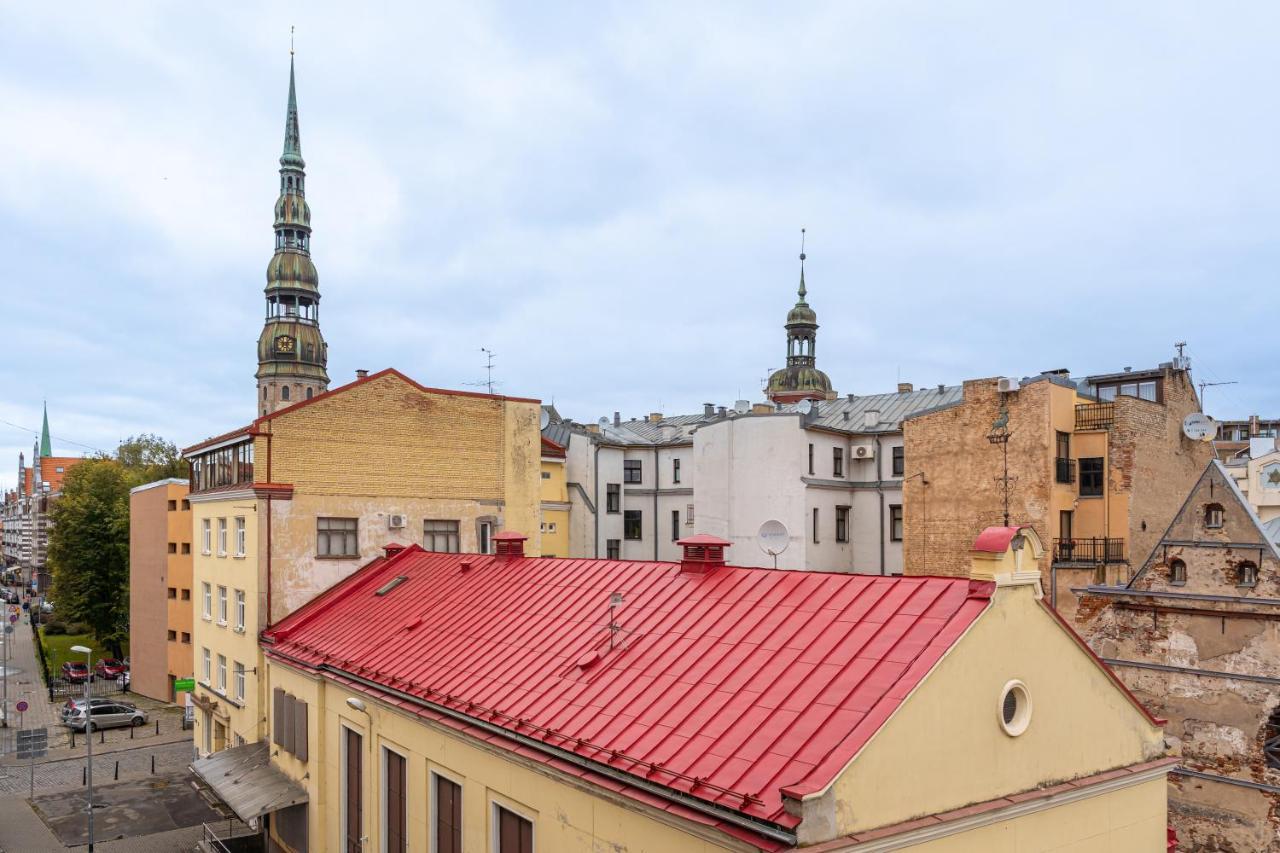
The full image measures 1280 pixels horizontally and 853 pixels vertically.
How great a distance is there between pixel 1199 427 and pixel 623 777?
35.5 m

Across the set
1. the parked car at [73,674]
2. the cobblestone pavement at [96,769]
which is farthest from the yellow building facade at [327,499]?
the parked car at [73,674]

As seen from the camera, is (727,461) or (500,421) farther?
(727,461)

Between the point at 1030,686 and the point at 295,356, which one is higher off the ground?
the point at 295,356

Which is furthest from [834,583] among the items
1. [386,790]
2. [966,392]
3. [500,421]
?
[966,392]

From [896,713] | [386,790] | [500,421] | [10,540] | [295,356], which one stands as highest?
[295,356]

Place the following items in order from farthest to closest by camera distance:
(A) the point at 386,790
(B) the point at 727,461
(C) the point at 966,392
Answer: (B) the point at 727,461, (C) the point at 966,392, (A) the point at 386,790

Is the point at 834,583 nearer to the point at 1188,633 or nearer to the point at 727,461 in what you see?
the point at 1188,633

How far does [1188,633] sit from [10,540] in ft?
638

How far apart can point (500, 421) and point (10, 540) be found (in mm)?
176364

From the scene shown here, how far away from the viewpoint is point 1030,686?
34.4 ft

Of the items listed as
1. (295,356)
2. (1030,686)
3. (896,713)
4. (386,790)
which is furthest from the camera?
(295,356)

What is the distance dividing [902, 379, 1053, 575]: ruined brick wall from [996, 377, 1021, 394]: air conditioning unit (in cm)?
24

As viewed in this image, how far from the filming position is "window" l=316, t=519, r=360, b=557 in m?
25.1

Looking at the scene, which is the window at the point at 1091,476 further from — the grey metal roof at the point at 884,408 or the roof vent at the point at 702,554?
the roof vent at the point at 702,554
